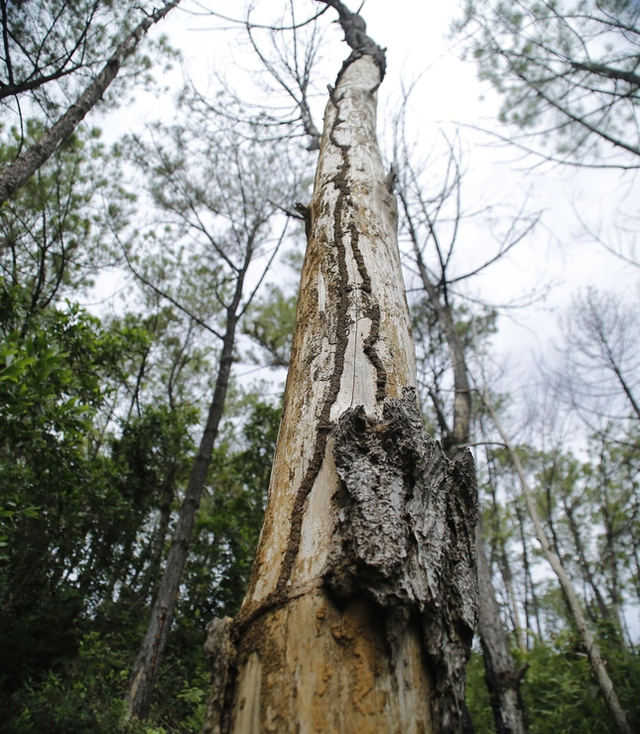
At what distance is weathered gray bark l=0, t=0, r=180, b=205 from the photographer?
133 inches

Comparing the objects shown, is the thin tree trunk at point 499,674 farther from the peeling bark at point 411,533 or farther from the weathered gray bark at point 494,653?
the peeling bark at point 411,533

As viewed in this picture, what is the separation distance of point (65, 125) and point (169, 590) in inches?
174

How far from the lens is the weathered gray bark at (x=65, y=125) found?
339 centimetres

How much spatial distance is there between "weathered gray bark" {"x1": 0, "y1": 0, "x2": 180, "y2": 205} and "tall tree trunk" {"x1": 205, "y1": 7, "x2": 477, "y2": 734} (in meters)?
3.39

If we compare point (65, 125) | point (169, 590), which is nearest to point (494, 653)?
point (169, 590)

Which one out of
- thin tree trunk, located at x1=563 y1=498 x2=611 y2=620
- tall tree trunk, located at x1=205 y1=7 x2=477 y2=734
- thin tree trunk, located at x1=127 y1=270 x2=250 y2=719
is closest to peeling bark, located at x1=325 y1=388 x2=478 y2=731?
tall tree trunk, located at x1=205 y1=7 x2=477 y2=734

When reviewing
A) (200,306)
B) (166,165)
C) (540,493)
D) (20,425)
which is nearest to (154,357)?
(200,306)

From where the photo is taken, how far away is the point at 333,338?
1.24 m

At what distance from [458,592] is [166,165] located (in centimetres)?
758

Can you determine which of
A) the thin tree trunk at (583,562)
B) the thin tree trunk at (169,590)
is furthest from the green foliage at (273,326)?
the thin tree trunk at (583,562)

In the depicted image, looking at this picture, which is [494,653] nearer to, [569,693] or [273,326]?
[569,693]

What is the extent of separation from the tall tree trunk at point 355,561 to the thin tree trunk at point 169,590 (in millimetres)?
3770

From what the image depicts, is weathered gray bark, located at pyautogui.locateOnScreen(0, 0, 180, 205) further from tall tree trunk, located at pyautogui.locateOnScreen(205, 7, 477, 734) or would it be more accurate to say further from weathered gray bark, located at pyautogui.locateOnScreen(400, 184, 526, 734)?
weathered gray bark, located at pyautogui.locateOnScreen(400, 184, 526, 734)

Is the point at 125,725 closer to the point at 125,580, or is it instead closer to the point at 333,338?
the point at 125,580
